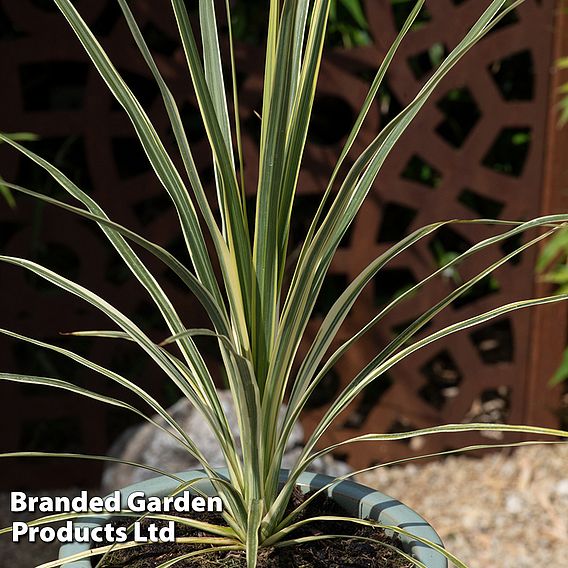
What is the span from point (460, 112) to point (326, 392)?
0.78 m

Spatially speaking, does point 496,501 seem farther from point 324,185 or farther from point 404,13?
point 404,13

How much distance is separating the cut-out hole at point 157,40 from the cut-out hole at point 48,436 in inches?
36.5

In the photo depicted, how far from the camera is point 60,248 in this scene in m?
2.15

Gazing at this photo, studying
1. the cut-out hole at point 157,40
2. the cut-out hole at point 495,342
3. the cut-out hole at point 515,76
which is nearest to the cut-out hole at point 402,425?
the cut-out hole at point 495,342

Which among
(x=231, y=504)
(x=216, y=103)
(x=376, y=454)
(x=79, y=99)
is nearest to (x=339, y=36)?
(x=79, y=99)

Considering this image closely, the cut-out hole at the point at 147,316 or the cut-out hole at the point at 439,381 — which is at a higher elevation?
the cut-out hole at the point at 147,316

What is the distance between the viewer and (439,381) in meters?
2.42

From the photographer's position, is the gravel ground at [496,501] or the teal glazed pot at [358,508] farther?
the gravel ground at [496,501]

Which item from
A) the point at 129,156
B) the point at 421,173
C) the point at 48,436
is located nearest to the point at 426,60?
the point at 421,173

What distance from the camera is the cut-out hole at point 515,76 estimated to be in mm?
2217

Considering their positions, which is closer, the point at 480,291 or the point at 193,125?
the point at 193,125

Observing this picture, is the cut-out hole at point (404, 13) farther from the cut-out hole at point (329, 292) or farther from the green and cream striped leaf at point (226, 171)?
the green and cream striped leaf at point (226, 171)

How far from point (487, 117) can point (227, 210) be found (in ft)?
4.44

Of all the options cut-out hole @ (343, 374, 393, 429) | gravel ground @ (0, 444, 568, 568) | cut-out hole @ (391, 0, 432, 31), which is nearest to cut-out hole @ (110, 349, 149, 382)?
gravel ground @ (0, 444, 568, 568)
